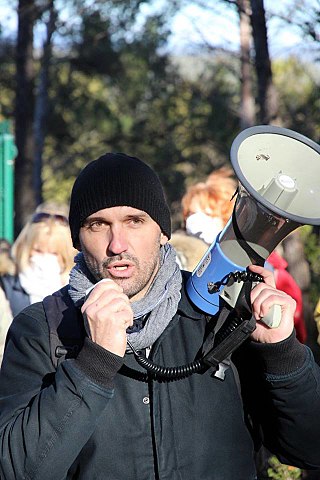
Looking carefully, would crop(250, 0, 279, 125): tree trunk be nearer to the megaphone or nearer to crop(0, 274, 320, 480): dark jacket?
the megaphone

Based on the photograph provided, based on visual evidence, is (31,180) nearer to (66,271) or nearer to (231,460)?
(66,271)

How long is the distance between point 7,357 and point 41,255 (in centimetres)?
312

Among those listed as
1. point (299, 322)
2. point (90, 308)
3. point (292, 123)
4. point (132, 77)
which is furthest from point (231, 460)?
point (132, 77)

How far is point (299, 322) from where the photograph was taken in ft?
18.1

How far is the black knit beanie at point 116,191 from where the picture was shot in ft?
8.53

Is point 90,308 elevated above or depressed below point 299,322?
above

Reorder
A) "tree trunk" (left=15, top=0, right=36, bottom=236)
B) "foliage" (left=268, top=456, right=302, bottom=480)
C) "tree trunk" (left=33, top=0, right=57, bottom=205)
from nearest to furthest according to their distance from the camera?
"foliage" (left=268, top=456, right=302, bottom=480) < "tree trunk" (left=15, top=0, right=36, bottom=236) < "tree trunk" (left=33, top=0, right=57, bottom=205)

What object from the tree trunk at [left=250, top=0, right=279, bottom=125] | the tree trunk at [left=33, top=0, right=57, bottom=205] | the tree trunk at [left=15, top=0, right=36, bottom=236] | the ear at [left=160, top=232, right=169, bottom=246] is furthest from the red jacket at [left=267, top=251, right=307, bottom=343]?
the tree trunk at [left=33, top=0, right=57, bottom=205]

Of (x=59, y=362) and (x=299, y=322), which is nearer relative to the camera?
(x=59, y=362)

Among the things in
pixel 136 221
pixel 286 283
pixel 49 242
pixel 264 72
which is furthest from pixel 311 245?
pixel 136 221

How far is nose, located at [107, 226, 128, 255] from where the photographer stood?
2.49 metres

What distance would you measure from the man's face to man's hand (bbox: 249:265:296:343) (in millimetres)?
325

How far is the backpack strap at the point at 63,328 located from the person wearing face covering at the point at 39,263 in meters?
2.99

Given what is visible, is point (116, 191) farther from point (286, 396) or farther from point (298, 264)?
point (298, 264)
